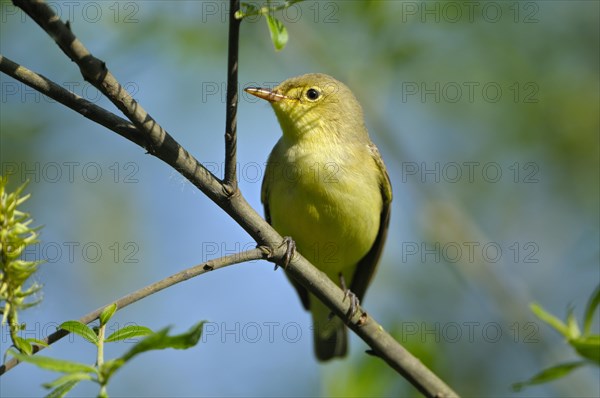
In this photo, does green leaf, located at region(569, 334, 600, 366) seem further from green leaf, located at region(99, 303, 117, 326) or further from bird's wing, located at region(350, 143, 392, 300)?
bird's wing, located at region(350, 143, 392, 300)

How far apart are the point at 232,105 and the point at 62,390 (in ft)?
3.86

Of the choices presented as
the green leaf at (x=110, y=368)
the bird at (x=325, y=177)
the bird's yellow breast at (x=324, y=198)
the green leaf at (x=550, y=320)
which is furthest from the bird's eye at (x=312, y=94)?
the green leaf at (x=110, y=368)

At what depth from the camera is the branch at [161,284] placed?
2135 millimetres

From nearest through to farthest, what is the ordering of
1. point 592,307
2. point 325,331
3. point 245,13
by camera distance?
point 592,307, point 245,13, point 325,331

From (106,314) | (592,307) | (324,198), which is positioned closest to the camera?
(592,307)

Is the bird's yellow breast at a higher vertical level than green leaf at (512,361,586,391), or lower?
higher

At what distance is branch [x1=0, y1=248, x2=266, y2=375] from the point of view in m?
2.13

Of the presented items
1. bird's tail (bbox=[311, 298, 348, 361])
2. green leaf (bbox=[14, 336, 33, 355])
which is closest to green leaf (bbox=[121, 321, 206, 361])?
green leaf (bbox=[14, 336, 33, 355])

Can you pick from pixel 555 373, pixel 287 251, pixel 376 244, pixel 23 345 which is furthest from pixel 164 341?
pixel 376 244

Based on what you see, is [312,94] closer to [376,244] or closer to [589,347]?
[376,244]

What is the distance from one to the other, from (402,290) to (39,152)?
370cm

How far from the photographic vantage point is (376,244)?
6016mm

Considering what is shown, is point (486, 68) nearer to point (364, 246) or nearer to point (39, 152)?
point (364, 246)

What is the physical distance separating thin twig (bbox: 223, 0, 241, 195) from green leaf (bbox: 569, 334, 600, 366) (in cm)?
132
